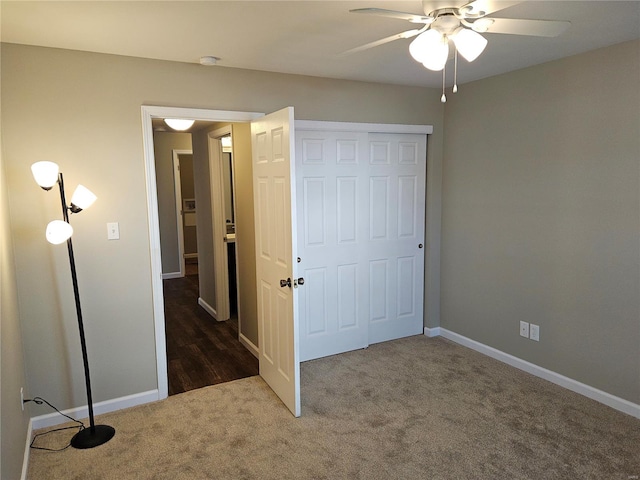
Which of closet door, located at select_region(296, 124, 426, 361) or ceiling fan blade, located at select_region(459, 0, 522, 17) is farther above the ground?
ceiling fan blade, located at select_region(459, 0, 522, 17)

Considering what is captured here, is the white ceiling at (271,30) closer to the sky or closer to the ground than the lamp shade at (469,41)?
closer to the sky

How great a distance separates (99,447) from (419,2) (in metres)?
3.02

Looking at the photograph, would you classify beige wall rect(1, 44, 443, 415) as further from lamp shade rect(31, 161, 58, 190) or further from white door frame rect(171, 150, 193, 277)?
white door frame rect(171, 150, 193, 277)

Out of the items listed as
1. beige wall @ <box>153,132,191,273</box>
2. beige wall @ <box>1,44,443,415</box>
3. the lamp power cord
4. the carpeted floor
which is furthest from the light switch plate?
beige wall @ <box>153,132,191,273</box>

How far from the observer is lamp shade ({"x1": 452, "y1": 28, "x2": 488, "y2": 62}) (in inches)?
70.2

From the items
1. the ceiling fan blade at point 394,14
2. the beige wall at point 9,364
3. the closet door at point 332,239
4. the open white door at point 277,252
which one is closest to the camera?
the ceiling fan blade at point 394,14

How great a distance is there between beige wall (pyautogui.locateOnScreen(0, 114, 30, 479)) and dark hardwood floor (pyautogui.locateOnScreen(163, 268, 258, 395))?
1084mm

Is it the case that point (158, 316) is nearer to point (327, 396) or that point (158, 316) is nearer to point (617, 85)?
point (327, 396)

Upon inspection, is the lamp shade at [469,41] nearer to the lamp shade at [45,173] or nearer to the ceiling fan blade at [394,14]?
the ceiling fan blade at [394,14]

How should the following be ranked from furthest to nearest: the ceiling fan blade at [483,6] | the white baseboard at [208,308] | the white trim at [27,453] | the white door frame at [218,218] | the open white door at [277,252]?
1. the white baseboard at [208,308]
2. the white door frame at [218,218]
3. the open white door at [277,252]
4. the white trim at [27,453]
5. the ceiling fan blade at [483,6]

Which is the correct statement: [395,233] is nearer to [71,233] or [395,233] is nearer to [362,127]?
[362,127]

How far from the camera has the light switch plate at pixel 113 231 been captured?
115 inches

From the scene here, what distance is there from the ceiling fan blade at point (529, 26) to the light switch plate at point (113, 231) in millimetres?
2488

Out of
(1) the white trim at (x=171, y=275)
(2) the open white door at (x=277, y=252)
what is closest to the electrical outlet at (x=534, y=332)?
(2) the open white door at (x=277, y=252)
